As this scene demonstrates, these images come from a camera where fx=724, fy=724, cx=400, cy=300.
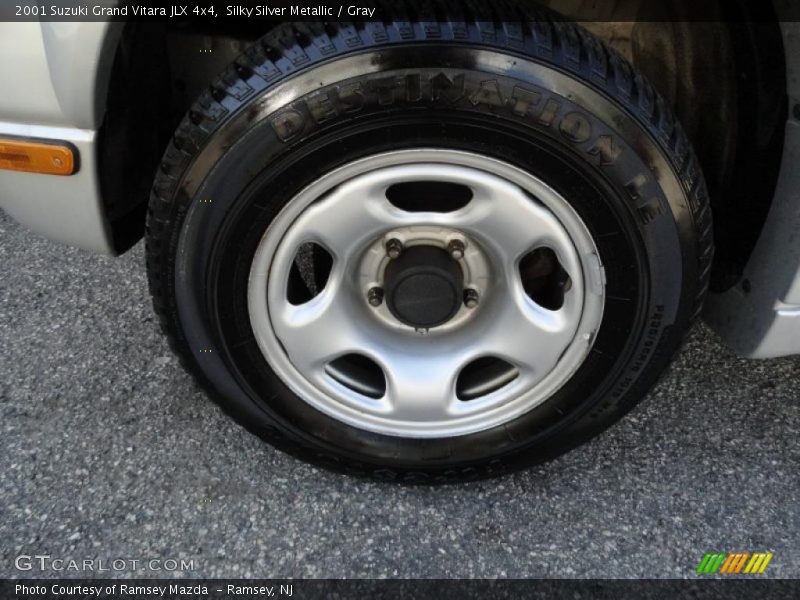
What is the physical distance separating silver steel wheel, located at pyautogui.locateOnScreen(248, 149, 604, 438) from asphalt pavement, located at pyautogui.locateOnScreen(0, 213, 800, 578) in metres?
0.23

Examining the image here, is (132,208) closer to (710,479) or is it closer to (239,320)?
(239,320)


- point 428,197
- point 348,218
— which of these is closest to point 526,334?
point 428,197

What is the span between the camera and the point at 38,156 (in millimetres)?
1507

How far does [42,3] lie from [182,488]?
3.59 ft

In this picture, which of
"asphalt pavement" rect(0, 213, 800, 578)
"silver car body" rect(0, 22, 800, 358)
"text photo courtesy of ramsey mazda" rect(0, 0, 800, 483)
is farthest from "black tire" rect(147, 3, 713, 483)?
"asphalt pavement" rect(0, 213, 800, 578)

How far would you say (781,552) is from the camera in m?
1.63

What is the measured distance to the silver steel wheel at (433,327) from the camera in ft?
4.63

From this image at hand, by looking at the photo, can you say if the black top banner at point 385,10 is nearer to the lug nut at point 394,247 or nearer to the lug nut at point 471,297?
the lug nut at point 394,247

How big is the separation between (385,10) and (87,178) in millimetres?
719

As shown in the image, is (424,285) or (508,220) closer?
(508,220)

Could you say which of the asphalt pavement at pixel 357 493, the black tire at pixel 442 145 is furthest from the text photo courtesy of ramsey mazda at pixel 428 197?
the asphalt pavement at pixel 357 493

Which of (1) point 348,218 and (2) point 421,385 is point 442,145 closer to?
(1) point 348,218

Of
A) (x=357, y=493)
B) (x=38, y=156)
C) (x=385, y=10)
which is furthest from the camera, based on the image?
(x=357, y=493)

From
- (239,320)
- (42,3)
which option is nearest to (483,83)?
(239,320)
